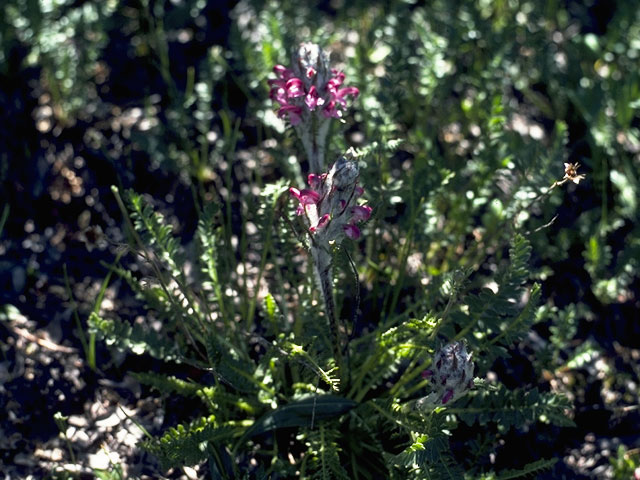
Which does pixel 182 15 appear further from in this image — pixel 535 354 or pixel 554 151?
pixel 535 354

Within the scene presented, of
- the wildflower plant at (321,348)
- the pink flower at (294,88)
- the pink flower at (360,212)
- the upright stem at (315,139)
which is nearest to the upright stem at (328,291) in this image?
the wildflower plant at (321,348)

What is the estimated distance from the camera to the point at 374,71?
3.74 meters

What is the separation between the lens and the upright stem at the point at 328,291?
217 centimetres

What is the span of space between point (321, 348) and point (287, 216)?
44cm

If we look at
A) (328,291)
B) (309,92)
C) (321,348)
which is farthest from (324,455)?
(309,92)

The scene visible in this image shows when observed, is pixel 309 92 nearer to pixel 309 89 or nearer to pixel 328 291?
pixel 309 89

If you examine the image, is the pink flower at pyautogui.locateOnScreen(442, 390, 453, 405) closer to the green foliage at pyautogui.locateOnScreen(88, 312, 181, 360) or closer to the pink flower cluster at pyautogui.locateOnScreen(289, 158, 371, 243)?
the pink flower cluster at pyautogui.locateOnScreen(289, 158, 371, 243)

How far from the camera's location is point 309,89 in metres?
2.30

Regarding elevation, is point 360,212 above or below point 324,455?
above

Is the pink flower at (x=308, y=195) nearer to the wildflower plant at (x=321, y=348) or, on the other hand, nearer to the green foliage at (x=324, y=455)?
the wildflower plant at (x=321, y=348)

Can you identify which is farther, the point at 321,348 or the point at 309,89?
the point at 321,348

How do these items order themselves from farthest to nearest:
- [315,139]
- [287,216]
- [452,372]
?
[315,139]
[287,216]
[452,372]

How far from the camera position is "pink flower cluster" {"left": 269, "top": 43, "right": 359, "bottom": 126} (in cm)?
229

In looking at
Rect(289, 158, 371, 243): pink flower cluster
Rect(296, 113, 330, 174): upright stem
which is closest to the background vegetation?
Rect(296, 113, 330, 174): upright stem
